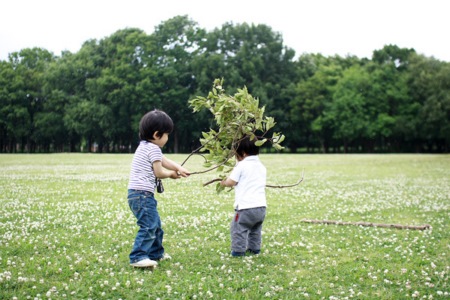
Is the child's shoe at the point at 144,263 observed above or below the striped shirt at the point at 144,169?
below

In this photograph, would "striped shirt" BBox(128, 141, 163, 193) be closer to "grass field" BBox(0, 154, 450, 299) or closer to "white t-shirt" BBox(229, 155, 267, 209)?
"grass field" BBox(0, 154, 450, 299)

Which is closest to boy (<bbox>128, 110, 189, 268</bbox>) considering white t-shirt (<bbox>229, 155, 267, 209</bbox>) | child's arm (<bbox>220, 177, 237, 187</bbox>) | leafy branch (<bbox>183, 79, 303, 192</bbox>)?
leafy branch (<bbox>183, 79, 303, 192</bbox>)

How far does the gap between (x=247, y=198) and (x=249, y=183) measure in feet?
0.93

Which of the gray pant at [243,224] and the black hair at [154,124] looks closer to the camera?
the black hair at [154,124]

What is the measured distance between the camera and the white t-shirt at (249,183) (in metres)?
7.75

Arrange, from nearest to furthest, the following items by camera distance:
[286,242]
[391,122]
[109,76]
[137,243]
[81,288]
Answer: [81,288] → [137,243] → [286,242] → [109,76] → [391,122]

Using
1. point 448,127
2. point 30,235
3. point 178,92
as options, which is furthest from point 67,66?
point 30,235

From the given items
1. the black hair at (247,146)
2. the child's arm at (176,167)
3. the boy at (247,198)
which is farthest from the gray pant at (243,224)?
the child's arm at (176,167)

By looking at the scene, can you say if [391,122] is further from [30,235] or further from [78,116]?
[30,235]

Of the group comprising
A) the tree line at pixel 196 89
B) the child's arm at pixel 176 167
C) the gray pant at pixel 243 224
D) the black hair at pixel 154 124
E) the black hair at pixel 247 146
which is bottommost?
the gray pant at pixel 243 224

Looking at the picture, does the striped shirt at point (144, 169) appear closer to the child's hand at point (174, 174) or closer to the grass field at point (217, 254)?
the child's hand at point (174, 174)

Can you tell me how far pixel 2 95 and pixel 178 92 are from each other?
3513cm

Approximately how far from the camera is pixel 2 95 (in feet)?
A: 273

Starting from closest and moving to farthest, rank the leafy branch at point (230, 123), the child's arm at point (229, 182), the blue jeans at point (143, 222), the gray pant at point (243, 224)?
the blue jeans at point (143, 222) → the leafy branch at point (230, 123) → the gray pant at point (243, 224) → the child's arm at point (229, 182)
